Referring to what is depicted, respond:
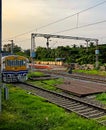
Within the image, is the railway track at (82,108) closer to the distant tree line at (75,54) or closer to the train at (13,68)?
the train at (13,68)

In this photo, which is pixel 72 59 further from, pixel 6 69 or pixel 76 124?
pixel 76 124

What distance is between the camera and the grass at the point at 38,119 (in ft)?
31.0

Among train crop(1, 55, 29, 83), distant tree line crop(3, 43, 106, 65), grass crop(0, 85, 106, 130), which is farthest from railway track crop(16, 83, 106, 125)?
distant tree line crop(3, 43, 106, 65)

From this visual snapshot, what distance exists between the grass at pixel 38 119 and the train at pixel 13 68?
387 inches

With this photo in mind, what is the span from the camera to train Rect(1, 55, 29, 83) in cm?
2306

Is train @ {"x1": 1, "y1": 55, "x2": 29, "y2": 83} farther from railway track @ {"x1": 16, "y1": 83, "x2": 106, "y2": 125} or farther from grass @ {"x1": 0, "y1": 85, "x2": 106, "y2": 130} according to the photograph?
grass @ {"x1": 0, "y1": 85, "x2": 106, "y2": 130}

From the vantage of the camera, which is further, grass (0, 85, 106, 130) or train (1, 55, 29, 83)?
train (1, 55, 29, 83)

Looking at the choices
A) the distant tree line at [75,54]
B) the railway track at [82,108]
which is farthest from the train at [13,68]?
the distant tree line at [75,54]

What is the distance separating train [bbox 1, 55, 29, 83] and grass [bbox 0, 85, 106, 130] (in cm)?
983

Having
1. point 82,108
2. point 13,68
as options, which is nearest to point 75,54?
point 13,68

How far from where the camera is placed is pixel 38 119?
1052 cm

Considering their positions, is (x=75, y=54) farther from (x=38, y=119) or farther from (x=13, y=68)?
(x=38, y=119)

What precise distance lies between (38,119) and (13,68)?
43.7 ft

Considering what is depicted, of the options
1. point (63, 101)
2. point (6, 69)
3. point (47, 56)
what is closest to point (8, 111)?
point (63, 101)
